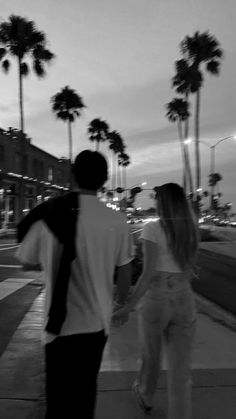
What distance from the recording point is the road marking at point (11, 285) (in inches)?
418

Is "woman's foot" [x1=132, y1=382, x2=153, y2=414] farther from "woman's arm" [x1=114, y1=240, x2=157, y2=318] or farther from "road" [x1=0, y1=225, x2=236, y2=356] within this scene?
"road" [x1=0, y1=225, x2=236, y2=356]

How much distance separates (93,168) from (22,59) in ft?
128

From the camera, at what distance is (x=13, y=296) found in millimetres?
10109

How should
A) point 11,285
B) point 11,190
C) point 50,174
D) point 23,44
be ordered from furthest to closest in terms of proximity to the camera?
point 50,174, point 11,190, point 23,44, point 11,285

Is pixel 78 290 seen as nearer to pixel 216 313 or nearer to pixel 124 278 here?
pixel 124 278

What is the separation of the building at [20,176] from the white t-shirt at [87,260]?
33936mm

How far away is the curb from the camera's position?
24.1 feet

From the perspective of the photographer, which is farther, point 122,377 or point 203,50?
point 203,50

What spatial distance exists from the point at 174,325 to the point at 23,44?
3777 centimetres

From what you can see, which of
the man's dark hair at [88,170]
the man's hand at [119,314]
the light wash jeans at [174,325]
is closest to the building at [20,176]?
the light wash jeans at [174,325]

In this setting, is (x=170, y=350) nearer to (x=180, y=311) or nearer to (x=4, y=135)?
(x=180, y=311)

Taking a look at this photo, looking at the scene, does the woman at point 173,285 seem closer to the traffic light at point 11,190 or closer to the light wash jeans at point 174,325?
the light wash jeans at point 174,325

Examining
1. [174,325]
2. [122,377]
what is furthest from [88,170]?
[122,377]

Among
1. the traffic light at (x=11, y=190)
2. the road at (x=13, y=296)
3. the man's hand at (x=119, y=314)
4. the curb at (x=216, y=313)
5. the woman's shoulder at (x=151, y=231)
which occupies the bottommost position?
the curb at (x=216, y=313)
